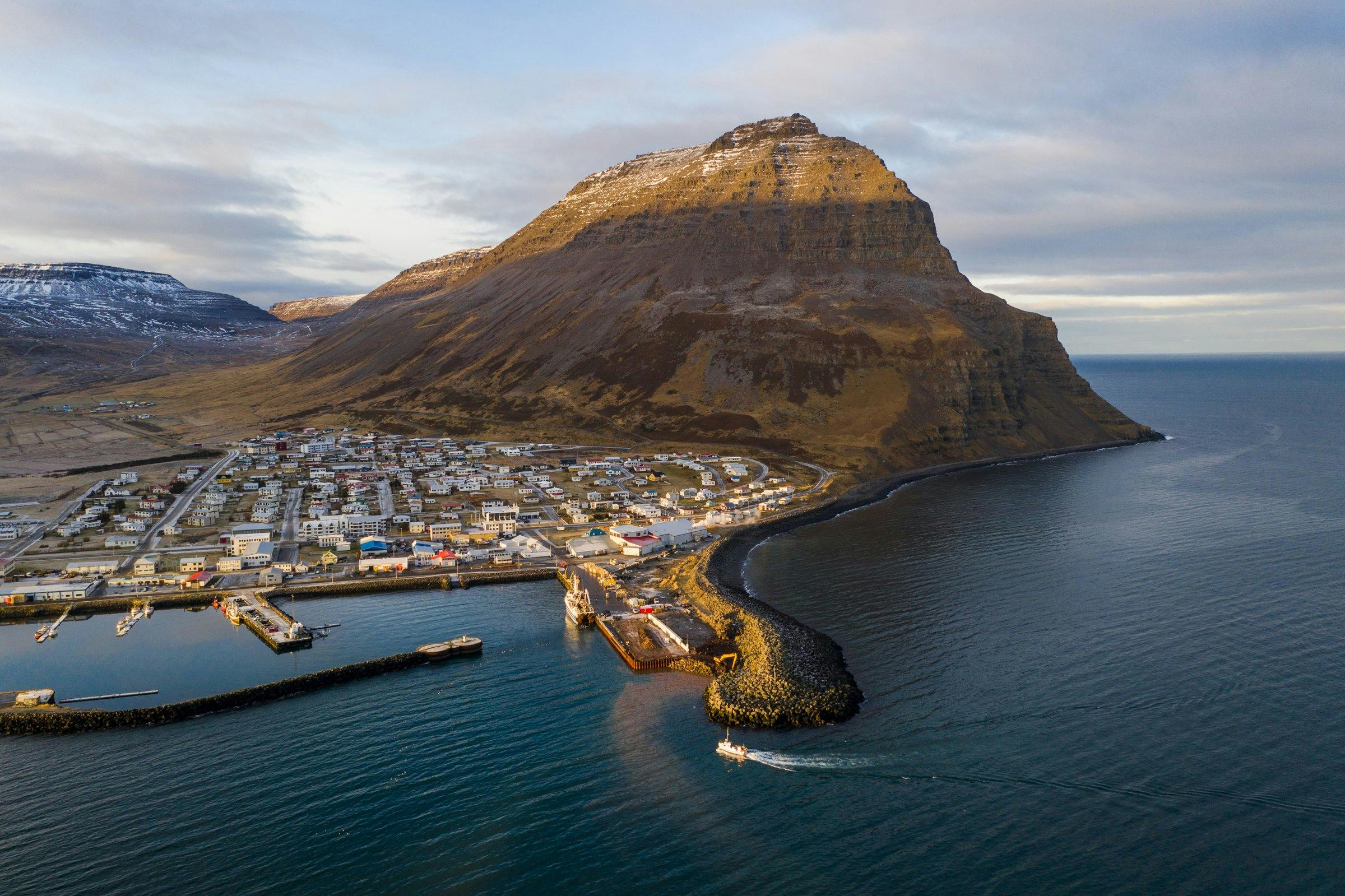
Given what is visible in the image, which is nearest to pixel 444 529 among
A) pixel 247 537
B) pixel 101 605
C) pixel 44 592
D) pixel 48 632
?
pixel 247 537

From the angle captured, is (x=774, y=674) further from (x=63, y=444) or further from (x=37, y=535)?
(x=63, y=444)

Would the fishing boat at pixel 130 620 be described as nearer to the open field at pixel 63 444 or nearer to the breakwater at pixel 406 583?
the breakwater at pixel 406 583

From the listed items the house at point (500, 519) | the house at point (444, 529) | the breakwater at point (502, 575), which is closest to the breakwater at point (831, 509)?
the breakwater at point (502, 575)

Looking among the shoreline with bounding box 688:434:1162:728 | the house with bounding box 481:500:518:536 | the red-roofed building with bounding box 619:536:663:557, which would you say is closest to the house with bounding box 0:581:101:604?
the house with bounding box 481:500:518:536

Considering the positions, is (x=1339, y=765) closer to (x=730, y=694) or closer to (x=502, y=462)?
(x=730, y=694)

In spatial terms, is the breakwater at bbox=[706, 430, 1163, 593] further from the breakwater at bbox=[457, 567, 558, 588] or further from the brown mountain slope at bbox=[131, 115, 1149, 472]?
the breakwater at bbox=[457, 567, 558, 588]
